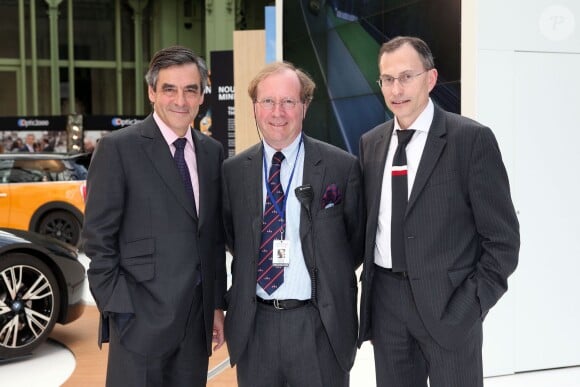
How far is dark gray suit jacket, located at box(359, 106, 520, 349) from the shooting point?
2.78 m

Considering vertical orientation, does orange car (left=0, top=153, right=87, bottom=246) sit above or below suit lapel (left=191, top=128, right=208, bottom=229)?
below

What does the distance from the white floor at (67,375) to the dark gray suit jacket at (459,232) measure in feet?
8.08

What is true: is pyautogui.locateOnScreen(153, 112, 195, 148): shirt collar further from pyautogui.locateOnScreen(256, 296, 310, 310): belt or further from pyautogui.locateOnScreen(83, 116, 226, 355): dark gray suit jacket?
pyautogui.locateOnScreen(256, 296, 310, 310): belt

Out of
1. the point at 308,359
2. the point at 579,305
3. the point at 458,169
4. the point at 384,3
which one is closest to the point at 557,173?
the point at 579,305

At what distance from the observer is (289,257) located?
2807mm

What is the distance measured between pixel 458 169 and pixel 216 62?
11314mm

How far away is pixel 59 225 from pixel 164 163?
876cm

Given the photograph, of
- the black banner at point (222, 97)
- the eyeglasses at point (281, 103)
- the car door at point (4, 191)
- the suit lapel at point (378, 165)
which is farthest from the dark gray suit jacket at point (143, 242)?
the black banner at point (222, 97)

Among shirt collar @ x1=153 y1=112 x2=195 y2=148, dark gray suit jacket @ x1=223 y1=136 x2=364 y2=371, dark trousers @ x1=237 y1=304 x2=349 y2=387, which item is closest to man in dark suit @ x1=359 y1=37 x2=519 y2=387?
dark gray suit jacket @ x1=223 y1=136 x2=364 y2=371

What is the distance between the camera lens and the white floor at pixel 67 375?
199 inches

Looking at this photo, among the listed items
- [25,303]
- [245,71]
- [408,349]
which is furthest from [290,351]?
[245,71]

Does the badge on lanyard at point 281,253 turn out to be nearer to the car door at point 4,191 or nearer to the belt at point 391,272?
the belt at point 391,272

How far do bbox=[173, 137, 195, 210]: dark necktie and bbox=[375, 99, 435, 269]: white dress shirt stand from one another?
0.79m

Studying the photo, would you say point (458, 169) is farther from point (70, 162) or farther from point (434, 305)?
point (70, 162)
